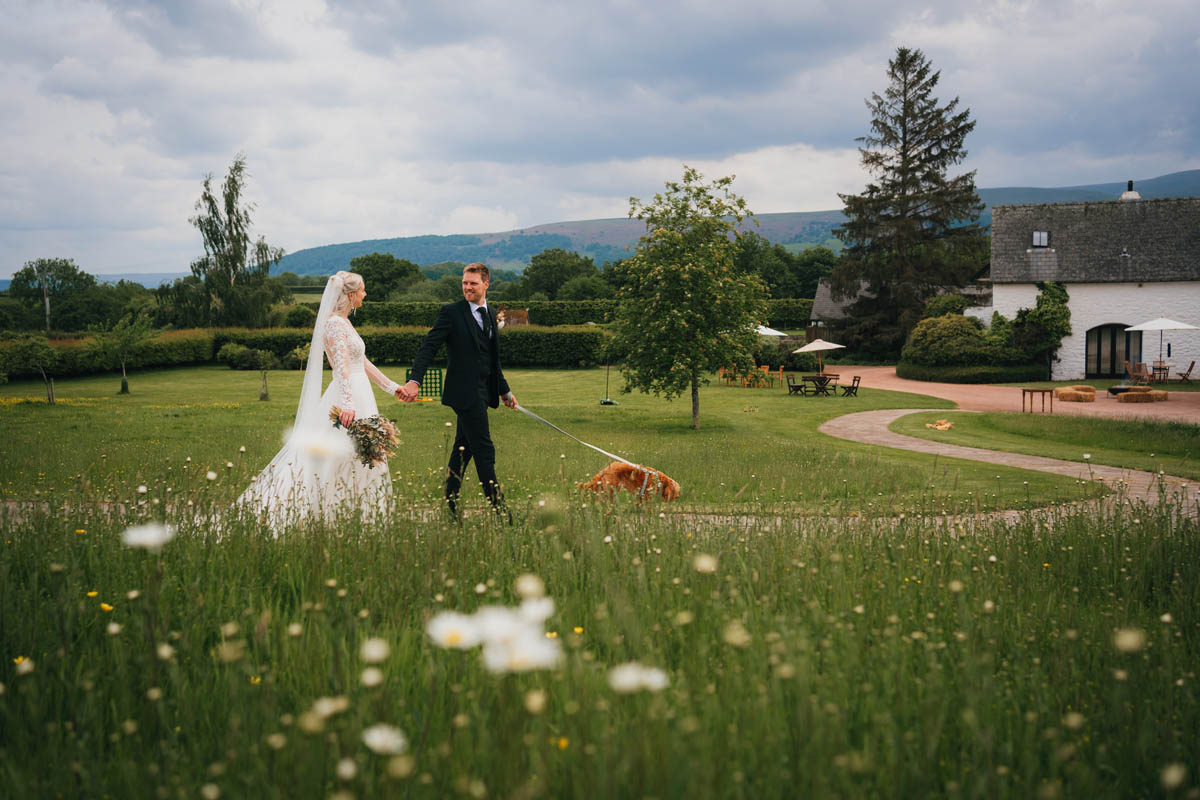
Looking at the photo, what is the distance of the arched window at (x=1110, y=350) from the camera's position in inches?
1344

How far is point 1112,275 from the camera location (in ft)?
113

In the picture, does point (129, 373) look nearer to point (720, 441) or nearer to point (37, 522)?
point (720, 441)

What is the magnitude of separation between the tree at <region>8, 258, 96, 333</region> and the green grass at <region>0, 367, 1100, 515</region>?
54.4m

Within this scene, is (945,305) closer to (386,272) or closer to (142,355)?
(142,355)

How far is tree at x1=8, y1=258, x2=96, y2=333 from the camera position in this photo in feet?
244

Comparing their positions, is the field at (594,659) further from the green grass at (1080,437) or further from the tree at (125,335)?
the tree at (125,335)

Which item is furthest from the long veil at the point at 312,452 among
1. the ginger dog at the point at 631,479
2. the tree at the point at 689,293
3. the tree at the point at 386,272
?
the tree at the point at 386,272

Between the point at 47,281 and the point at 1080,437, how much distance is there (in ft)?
288

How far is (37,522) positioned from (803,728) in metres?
4.26

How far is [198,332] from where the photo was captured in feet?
130

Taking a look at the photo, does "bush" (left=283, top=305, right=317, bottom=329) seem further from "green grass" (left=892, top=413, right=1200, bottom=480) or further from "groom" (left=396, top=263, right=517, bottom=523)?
"groom" (left=396, top=263, right=517, bottom=523)

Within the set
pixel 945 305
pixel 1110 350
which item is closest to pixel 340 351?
pixel 945 305

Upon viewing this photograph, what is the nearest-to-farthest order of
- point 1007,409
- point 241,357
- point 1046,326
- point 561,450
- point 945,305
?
point 561,450 → point 1007,409 → point 1046,326 → point 945,305 → point 241,357

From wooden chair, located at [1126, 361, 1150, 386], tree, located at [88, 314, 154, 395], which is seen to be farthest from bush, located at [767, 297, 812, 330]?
tree, located at [88, 314, 154, 395]
